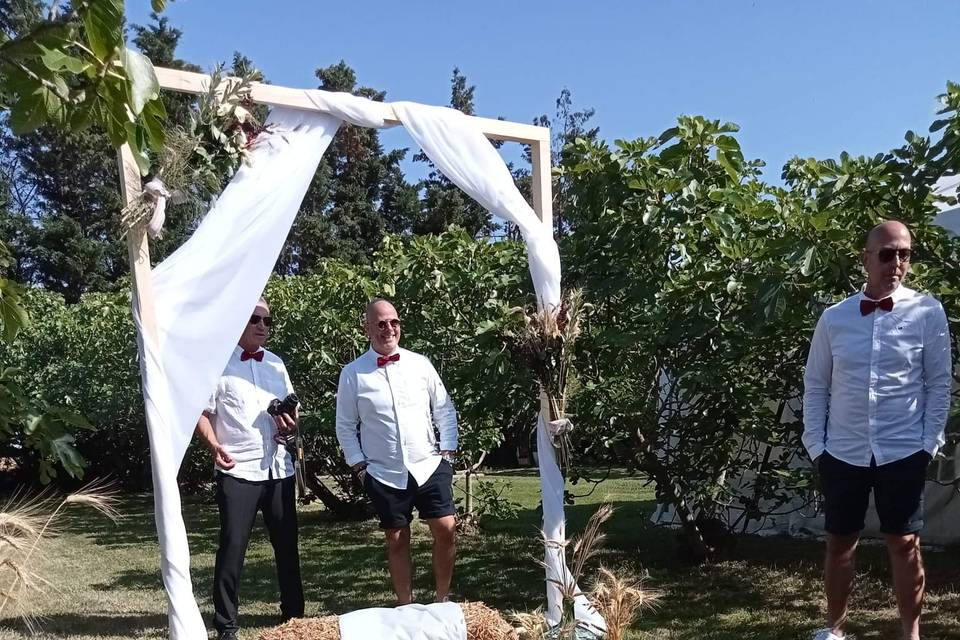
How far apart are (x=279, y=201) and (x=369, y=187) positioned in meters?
28.3

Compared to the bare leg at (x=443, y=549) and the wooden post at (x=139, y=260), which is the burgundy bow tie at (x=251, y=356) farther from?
the bare leg at (x=443, y=549)

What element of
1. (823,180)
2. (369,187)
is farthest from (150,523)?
(369,187)

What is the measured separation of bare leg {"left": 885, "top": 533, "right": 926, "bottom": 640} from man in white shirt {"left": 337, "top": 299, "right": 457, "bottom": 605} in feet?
6.69

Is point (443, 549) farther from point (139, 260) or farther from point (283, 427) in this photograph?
point (139, 260)

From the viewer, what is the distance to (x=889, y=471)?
3551 millimetres

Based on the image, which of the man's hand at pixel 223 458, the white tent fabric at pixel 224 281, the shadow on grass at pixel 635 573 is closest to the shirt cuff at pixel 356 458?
the man's hand at pixel 223 458

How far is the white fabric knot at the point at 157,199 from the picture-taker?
3.44 metres

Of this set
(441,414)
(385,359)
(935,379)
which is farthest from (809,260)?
(385,359)

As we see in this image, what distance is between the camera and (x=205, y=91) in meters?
3.62

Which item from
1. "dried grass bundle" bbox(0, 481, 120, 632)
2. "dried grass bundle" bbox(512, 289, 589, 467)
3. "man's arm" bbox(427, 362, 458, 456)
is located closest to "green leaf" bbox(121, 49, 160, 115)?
"dried grass bundle" bbox(0, 481, 120, 632)

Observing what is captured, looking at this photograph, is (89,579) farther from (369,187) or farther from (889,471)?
(369,187)

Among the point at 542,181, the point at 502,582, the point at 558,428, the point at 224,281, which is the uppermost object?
the point at 542,181

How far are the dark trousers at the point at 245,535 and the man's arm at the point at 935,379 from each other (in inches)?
113

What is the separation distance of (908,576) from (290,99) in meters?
3.24
